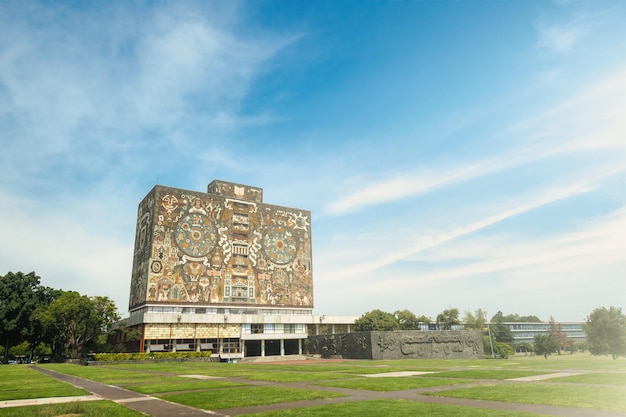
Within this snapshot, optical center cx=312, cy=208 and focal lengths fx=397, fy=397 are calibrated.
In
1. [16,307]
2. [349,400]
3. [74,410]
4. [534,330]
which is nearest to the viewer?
[74,410]

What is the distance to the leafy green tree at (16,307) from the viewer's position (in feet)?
222

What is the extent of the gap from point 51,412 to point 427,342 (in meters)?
49.2

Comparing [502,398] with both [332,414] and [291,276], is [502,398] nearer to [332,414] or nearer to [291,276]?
[332,414]

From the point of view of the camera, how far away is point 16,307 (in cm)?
6819

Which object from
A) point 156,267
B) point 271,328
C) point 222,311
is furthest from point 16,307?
point 271,328

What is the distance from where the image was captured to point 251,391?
17.0 m

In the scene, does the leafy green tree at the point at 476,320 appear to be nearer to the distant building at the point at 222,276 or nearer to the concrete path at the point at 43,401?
the distant building at the point at 222,276

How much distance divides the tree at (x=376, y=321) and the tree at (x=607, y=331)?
36445mm

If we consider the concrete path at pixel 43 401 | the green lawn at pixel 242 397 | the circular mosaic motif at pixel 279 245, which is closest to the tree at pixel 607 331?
the circular mosaic motif at pixel 279 245

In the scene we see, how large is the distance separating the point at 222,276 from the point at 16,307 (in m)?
34.7

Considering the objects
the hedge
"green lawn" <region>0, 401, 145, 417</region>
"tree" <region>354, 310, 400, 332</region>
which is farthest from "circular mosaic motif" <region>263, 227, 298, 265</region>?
"green lawn" <region>0, 401, 145, 417</region>

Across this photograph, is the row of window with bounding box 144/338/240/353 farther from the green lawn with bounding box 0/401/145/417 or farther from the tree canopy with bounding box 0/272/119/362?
the green lawn with bounding box 0/401/145/417

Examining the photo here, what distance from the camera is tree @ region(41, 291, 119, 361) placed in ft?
201

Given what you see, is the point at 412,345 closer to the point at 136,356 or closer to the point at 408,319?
the point at 136,356
